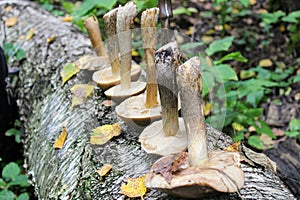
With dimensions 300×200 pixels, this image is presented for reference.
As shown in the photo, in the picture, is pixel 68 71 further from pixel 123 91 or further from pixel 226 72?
pixel 226 72

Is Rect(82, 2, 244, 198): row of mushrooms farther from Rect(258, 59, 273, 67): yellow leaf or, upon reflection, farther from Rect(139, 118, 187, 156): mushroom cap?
Rect(258, 59, 273, 67): yellow leaf

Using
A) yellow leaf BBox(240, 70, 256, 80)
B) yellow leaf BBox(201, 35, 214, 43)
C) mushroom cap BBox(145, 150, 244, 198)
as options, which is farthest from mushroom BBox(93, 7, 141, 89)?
yellow leaf BBox(201, 35, 214, 43)

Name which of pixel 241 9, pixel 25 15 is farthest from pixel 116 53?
pixel 241 9

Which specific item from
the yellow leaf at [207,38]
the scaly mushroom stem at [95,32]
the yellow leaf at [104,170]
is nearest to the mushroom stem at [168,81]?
the yellow leaf at [104,170]

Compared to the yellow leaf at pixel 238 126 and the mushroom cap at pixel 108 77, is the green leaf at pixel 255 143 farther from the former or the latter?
the mushroom cap at pixel 108 77

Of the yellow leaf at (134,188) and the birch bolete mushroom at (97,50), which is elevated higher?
the birch bolete mushroom at (97,50)

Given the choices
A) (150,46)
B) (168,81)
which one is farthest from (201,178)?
(150,46)
